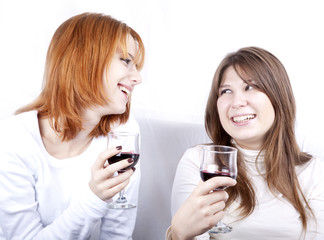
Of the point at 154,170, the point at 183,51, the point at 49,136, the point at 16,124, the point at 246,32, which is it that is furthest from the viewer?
the point at 183,51

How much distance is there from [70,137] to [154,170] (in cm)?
66

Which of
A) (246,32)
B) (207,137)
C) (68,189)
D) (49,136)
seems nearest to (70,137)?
(49,136)

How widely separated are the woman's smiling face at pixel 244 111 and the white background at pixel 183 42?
0.61 metres

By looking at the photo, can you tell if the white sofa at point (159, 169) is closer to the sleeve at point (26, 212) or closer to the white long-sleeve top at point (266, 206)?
the white long-sleeve top at point (266, 206)

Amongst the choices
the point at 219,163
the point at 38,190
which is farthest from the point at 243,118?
the point at 38,190

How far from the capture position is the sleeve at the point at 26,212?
59.1 inches

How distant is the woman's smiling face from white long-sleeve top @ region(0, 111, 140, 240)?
28.6 inches

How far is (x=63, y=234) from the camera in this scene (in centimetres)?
151

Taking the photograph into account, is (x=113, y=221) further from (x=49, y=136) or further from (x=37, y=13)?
(x=37, y=13)

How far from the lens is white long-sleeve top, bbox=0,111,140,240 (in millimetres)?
1509

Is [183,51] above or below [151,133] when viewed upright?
above

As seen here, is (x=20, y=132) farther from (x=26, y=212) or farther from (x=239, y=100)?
(x=239, y=100)

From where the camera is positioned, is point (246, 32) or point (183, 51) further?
point (183, 51)

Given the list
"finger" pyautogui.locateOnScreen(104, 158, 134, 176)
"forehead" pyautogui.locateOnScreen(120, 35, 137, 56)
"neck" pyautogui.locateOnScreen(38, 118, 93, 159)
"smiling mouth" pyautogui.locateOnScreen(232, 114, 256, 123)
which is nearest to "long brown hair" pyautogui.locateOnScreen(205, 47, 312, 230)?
"smiling mouth" pyautogui.locateOnScreen(232, 114, 256, 123)
